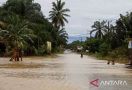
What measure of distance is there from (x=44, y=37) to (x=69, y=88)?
59840 millimetres

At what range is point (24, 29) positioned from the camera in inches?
2454

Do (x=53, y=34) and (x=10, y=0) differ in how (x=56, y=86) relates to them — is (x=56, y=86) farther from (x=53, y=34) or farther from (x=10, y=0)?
(x=53, y=34)

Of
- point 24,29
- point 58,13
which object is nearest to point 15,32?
point 24,29

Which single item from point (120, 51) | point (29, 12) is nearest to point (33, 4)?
point (29, 12)

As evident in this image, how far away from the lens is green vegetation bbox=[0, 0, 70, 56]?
60828 mm

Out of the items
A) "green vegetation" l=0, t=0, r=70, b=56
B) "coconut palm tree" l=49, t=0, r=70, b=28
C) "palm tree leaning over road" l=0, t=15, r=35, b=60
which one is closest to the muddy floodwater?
"green vegetation" l=0, t=0, r=70, b=56

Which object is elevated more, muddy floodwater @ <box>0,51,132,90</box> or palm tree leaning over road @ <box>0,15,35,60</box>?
palm tree leaning over road @ <box>0,15,35,60</box>

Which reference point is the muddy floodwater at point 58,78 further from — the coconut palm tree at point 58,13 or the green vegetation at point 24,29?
the coconut palm tree at point 58,13

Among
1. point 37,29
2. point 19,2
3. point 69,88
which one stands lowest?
point 69,88

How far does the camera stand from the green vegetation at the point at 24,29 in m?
60.8

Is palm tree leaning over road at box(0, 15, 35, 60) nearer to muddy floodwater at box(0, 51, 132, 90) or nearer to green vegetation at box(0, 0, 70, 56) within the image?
green vegetation at box(0, 0, 70, 56)

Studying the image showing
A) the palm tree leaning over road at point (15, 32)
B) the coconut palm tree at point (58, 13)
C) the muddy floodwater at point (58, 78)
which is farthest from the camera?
the coconut palm tree at point (58, 13)

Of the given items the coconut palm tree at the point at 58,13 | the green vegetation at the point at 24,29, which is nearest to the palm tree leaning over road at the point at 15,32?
the green vegetation at the point at 24,29

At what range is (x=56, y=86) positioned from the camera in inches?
656
